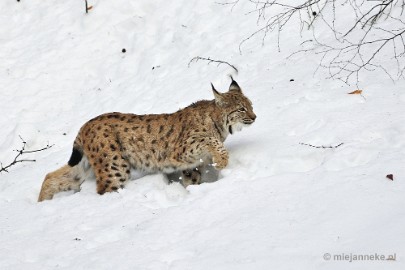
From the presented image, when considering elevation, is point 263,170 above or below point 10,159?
below

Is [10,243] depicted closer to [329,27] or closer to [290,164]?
[290,164]

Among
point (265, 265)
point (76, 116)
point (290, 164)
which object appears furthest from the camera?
point (76, 116)

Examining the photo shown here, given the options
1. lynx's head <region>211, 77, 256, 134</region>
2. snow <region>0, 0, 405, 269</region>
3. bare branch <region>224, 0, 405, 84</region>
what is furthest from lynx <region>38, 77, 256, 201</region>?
bare branch <region>224, 0, 405, 84</region>

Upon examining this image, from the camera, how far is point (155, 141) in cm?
783

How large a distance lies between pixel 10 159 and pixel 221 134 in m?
4.59

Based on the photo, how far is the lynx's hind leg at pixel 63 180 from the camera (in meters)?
7.95

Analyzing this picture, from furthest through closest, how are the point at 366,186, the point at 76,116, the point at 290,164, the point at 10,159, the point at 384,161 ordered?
the point at 76,116
the point at 10,159
the point at 290,164
the point at 384,161
the point at 366,186

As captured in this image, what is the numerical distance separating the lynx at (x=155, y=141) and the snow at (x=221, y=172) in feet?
0.91

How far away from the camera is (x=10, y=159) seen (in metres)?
10.3

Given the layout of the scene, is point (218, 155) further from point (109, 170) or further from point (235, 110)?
point (109, 170)

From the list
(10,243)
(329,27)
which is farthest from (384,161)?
(329,27)

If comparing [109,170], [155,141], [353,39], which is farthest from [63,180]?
[353,39]

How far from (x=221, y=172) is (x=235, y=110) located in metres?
0.98

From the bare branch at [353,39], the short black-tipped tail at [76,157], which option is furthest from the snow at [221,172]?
the short black-tipped tail at [76,157]
